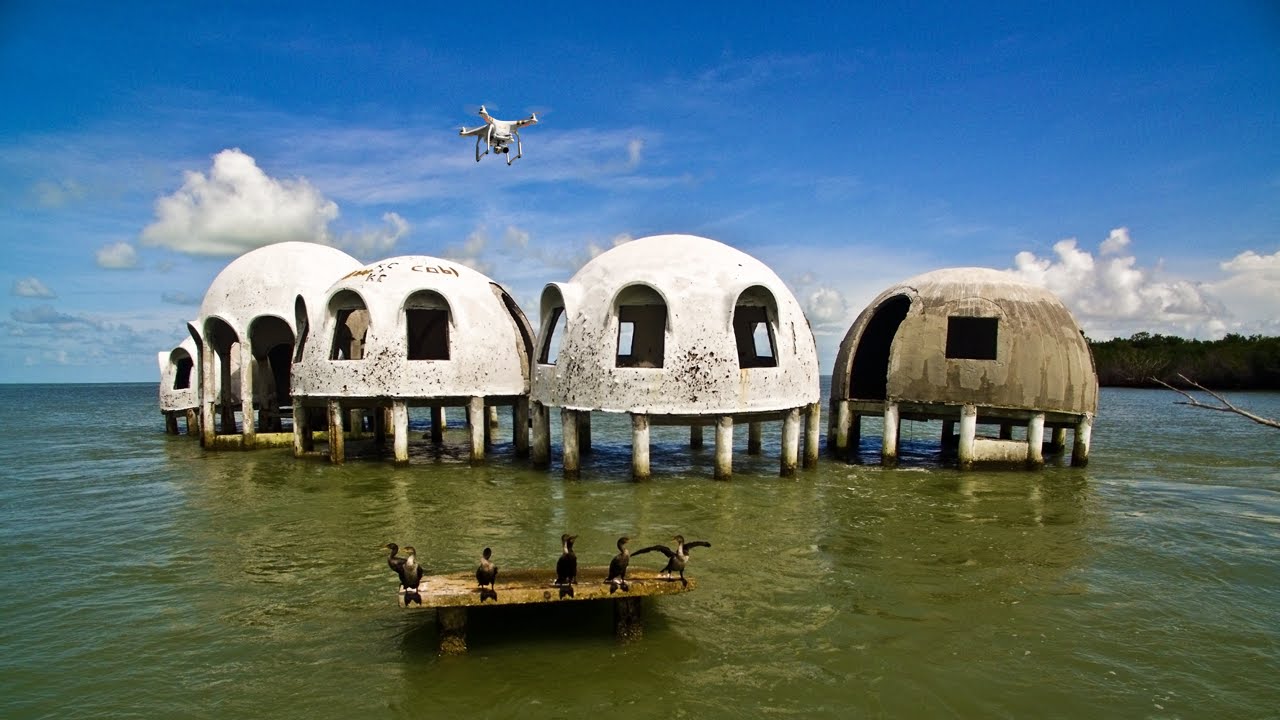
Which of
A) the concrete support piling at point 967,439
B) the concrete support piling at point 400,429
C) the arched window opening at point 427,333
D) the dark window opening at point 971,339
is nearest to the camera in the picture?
the concrete support piling at point 967,439

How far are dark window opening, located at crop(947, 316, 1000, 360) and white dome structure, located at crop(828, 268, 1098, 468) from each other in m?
5.23

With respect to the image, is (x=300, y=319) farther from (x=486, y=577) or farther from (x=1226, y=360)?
(x=1226, y=360)

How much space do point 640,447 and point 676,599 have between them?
8896mm

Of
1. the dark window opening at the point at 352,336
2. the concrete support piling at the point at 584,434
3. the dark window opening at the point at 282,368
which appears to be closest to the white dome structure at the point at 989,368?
the concrete support piling at the point at 584,434

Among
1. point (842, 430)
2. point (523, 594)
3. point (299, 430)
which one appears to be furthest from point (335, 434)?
point (523, 594)

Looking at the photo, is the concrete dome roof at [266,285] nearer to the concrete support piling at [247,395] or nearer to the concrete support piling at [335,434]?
the concrete support piling at [247,395]

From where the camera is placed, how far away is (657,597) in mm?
11703

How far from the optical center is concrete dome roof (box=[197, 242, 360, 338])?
1125 inches

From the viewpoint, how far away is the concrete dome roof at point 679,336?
64.6 feet

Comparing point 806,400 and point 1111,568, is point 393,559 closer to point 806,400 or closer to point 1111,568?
point 1111,568

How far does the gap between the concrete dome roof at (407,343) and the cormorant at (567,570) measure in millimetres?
14133

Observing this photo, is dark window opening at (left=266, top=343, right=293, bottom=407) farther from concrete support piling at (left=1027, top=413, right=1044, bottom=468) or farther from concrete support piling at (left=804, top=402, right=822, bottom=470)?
concrete support piling at (left=1027, top=413, right=1044, bottom=468)

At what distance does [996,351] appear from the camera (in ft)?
77.7

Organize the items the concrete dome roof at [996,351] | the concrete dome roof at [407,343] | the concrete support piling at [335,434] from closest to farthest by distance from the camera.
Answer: the concrete dome roof at [996,351] < the concrete dome roof at [407,343] < the concrete support piling at [335,434]
